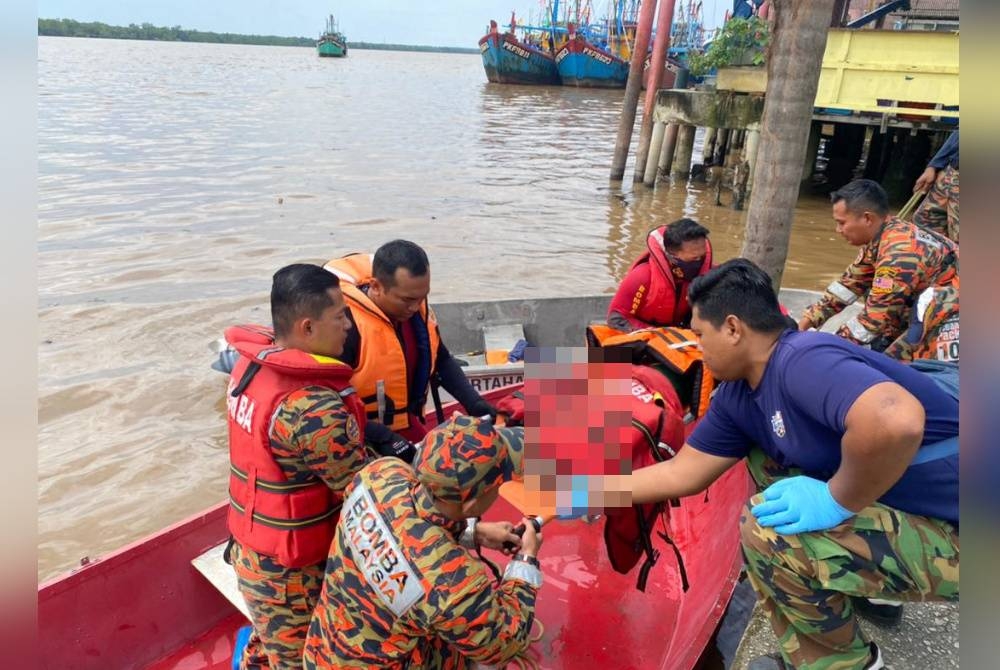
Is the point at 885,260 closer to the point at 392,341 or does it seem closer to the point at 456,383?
the point at 456,383

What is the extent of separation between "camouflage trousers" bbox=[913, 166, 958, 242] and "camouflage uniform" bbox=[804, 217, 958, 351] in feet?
6.81

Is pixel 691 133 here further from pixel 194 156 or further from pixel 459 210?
pixel 194 156

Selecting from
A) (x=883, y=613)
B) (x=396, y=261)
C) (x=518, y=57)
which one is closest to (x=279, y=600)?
(x=396, y=261)

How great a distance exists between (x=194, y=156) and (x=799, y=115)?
15.7m

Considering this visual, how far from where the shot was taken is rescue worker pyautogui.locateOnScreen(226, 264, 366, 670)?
2152 millimetres

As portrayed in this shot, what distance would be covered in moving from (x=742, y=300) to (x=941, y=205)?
4886 mm

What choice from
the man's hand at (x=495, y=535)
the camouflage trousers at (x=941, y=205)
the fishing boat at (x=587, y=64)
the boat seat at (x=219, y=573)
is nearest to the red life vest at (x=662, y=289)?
the man's hand at (x=495, y=535)

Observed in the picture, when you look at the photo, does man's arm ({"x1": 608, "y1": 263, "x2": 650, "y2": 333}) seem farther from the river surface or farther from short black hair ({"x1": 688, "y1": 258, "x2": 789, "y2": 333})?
the river surface

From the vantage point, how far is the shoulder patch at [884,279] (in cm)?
385

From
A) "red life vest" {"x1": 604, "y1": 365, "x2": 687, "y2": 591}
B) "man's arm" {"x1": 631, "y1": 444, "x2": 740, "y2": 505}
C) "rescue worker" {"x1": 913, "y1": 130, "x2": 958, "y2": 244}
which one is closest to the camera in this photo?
"man's arm" {"x1": 631, "y1": 444, "x2": 740, "y2": 505}

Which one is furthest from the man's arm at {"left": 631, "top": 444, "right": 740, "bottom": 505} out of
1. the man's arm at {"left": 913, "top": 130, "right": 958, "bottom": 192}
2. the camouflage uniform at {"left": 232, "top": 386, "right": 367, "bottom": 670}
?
the man's arm at {"left": 913, "top": 130, "right": 958, "bottom": 192}

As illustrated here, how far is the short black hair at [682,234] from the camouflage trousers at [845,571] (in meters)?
2.02

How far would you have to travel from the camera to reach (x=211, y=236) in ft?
36.9

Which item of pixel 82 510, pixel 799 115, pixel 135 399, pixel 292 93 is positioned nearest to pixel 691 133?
pixel 799 115
